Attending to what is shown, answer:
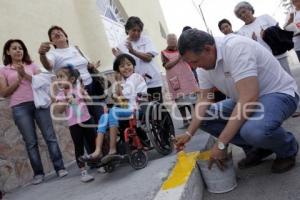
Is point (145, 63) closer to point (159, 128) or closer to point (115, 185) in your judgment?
point (159, 128)

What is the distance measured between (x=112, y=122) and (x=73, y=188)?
734mm

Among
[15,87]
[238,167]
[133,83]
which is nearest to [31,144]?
[15,87]

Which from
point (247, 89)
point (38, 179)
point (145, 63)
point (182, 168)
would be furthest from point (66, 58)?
point (247, 89)

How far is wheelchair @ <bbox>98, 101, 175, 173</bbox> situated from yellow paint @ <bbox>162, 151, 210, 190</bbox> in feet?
1.43

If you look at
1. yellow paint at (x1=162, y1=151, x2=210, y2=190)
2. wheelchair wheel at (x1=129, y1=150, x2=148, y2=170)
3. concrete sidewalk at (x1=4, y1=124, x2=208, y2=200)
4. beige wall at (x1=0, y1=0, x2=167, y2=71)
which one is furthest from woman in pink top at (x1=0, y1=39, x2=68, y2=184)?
yellow paint at (x1=162, y1=151, x2=210, y2=190)

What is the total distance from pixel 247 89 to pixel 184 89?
3335 mm

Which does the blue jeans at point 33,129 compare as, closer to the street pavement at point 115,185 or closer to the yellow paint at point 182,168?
the street pavement at point 115,185

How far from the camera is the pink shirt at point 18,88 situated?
4.91 metres

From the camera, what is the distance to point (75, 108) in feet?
15.0

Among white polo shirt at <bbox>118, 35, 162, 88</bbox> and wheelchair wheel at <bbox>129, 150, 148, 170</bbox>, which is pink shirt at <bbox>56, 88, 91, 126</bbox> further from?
white polo shirt at <bbox>118, 35, 162, 88</bbox>

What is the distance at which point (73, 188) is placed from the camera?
4137mm

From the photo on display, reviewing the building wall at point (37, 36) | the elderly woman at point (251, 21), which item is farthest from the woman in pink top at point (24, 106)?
the elderly woman at point (251, 21)

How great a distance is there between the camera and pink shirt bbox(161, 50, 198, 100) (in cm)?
646

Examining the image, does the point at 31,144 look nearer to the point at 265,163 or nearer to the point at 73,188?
the point at 73,188
